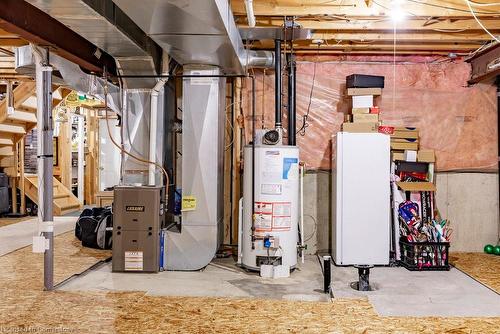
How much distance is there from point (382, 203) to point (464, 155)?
56.3 inches

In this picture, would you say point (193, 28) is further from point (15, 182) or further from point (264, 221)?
point (15, 182)

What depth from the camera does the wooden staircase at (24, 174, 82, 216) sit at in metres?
8.20

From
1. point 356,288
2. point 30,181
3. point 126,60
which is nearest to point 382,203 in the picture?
point 356,288

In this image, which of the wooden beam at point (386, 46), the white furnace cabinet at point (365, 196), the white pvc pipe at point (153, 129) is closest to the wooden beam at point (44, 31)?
the white pvc pipe at point (153, 129)

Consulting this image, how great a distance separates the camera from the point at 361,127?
4.78 metres

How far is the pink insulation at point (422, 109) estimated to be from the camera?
5129 mm

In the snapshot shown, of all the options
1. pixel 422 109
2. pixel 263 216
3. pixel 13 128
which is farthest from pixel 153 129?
pixel 13 128

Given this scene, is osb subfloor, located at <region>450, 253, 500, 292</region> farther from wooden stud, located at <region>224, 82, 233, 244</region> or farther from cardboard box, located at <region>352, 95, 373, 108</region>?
wooden stud, located at <region>224, 82, 233, 244</region>

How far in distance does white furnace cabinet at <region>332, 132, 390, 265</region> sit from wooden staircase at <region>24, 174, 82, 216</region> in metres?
5.90

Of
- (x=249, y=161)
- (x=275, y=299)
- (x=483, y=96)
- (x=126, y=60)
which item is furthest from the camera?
(x=483, y=96)

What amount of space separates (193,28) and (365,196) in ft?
8.05

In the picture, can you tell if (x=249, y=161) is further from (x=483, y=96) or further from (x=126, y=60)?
(x=483, y=96)

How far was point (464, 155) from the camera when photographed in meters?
5.13

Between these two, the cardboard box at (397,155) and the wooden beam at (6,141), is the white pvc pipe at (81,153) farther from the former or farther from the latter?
the cardboard box at (397,155)
